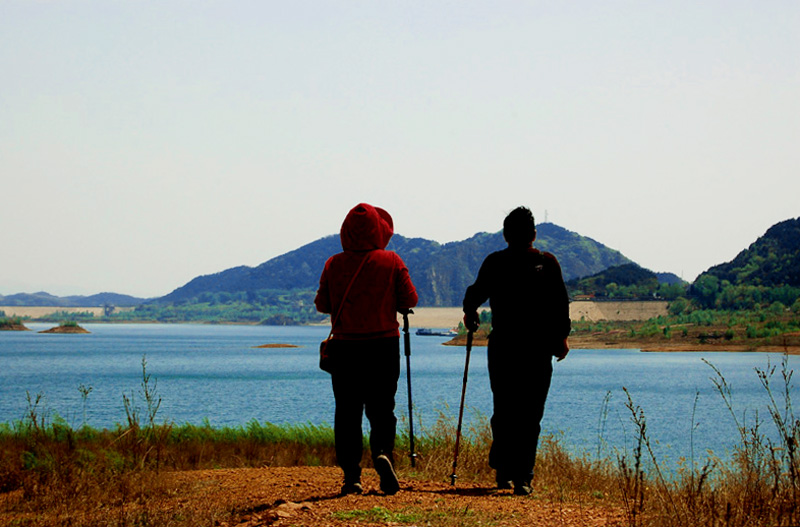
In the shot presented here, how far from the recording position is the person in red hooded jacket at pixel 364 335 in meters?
7.29

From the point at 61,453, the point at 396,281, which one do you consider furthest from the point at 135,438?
the point at 396,281

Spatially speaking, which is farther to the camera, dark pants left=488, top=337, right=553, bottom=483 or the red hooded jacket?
dark pants left=488, top=337, right=553, bottom=483

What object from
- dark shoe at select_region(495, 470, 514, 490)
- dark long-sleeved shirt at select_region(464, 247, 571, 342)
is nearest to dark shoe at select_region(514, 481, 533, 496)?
dark shoe at select_region(495, 470, 514, 490)

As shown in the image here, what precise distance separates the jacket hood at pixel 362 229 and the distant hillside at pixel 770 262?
558ft

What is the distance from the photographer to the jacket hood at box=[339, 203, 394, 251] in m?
7.40

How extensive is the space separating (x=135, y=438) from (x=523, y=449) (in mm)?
4115

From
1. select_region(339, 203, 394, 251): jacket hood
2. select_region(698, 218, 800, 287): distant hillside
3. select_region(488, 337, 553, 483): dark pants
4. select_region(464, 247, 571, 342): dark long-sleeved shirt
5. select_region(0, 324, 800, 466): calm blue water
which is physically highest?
select_region(698, 218, 800, 287): distant hillside

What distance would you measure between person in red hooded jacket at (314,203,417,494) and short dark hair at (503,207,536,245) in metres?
1.02

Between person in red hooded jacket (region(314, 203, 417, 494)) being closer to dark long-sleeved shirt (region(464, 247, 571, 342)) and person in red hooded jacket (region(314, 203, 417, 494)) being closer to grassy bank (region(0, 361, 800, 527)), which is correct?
dark long-sleeved shirt (region(464, 247, 571, 342))

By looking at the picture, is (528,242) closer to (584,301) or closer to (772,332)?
(772,332)

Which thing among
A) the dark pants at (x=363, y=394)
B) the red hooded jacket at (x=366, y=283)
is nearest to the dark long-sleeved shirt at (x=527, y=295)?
the red hooded jacket at (x=366, y=283)

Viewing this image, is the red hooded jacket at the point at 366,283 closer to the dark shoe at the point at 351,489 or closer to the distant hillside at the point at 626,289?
the dark shoe at the point at 351,489

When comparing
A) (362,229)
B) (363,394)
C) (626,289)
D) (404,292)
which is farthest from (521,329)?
(626,289)

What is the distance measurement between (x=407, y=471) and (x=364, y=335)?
220 cm
